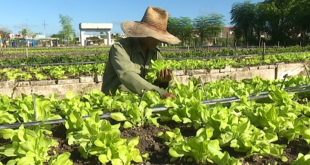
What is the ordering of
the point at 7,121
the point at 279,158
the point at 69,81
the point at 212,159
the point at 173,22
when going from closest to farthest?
the point at 212,159
the point at 279,158
the point at 7,121
the point at 69,81
the point at 173,22

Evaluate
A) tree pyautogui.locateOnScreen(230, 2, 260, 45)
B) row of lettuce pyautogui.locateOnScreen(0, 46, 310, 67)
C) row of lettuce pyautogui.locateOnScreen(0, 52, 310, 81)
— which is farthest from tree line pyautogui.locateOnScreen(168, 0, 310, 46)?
row of lettuce pyautogui.locateOnScreen(0, 52, 310, 81)

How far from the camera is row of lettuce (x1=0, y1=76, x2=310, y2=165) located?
2.32m

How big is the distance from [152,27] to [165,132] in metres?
1.84

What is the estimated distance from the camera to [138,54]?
473 centimetres

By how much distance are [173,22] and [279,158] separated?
2753 inches

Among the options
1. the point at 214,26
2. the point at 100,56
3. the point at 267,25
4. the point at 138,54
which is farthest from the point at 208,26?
the point at 138,54

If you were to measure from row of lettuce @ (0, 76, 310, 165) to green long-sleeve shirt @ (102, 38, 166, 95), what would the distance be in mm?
454

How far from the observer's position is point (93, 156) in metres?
2.45

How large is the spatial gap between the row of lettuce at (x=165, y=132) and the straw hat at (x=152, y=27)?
0.81m

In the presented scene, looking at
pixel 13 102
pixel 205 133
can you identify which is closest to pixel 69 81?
pixel 13 102

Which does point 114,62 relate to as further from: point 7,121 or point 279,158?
point 279,158

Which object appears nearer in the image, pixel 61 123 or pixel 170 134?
pixel 170 134

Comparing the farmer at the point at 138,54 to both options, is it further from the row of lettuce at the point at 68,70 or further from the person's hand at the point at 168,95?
the row of lettuce at the point at 68,70

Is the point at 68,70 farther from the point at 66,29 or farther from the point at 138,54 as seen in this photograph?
the point at 66,29
